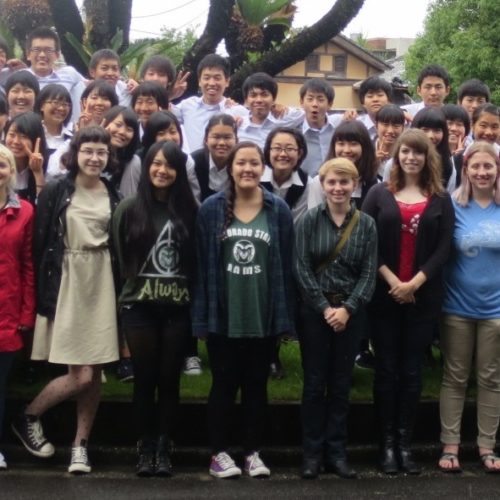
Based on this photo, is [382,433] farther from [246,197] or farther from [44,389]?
[44,389]

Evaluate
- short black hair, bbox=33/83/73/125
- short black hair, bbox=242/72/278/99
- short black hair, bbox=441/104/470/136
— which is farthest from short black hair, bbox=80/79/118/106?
short black hair, bbox=441/104/470/136

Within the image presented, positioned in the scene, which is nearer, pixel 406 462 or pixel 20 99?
pixel 406 462

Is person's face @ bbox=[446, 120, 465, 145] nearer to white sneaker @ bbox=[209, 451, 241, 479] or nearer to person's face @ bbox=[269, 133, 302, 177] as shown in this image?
person's face @ bbox=[269, 133, 302, 177]

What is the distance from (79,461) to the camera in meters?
5.82

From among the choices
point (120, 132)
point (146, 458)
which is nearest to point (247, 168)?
point (120, 132)

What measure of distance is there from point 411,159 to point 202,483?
2.46 meters

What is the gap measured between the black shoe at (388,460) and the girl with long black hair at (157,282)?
1415 mm

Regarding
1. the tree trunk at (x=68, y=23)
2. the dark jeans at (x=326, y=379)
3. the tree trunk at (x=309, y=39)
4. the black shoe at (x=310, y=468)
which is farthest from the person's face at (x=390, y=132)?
the tree trunk at (x=68, y=23)

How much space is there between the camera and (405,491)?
571 cm

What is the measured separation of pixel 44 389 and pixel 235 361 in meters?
1.30

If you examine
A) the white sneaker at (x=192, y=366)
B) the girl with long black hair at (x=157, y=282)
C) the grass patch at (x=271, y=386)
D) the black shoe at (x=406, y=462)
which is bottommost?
the black shoe at (x=406, y=462)

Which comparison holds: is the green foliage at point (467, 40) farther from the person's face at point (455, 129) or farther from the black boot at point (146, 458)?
the black boot at point (146, 458)

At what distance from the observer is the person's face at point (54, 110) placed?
6895mm

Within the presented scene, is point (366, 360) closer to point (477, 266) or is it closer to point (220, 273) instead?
point (477, 266)
